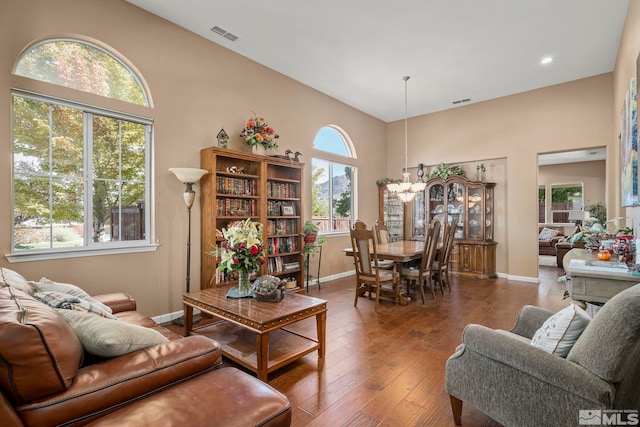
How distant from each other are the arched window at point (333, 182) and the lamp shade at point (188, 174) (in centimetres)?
250

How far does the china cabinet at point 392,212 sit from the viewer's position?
7270 mm

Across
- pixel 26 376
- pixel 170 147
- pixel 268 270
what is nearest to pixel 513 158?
pixel 268 270

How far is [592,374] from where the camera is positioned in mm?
1308

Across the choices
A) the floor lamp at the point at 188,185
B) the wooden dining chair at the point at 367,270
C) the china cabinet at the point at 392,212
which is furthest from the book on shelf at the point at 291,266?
the china cabinet at the point at 392,212

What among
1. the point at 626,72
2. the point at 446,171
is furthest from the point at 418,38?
the point at 446,171

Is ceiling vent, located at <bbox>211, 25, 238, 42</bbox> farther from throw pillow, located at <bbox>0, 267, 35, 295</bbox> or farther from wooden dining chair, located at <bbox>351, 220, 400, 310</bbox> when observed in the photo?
throw pillow, located at <bbox>0, 267, 35, 295</bbox>

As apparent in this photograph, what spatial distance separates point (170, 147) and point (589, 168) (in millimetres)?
11788

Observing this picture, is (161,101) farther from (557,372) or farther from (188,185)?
(557,372)

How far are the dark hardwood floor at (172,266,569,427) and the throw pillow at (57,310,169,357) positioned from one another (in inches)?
43.5

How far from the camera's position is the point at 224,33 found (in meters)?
3.96

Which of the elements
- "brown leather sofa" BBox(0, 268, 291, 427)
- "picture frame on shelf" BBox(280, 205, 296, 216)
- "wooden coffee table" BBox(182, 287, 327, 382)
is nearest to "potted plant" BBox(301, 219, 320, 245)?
"picture frame on shelf" BBox(280, 205, 296, 216)

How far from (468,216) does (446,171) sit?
1045 millimetres

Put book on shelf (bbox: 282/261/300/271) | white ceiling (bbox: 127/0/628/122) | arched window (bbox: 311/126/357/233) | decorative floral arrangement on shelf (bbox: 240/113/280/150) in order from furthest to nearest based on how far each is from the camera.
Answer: arched window (bbox: 311/126/357/233)
book on shelf (bbox: 282/261/300/271)
decorative floral arrangement on shelf (bbox: 240/113/280/150)
white ceiling (bbox: 127/0/628/122)

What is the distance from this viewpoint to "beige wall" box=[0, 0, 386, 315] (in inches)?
109
